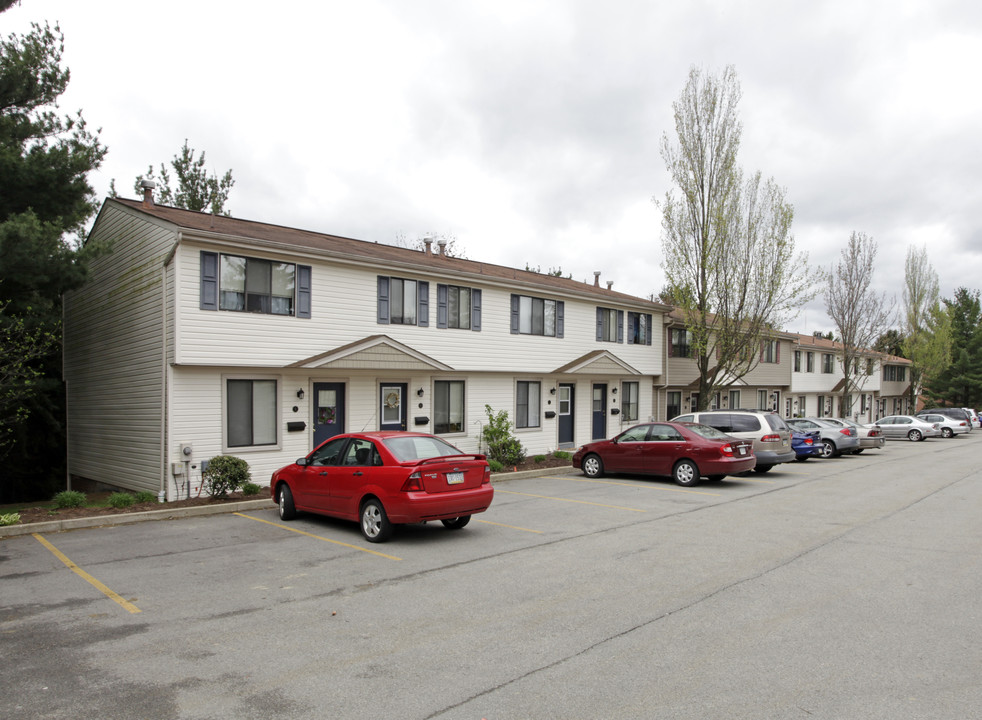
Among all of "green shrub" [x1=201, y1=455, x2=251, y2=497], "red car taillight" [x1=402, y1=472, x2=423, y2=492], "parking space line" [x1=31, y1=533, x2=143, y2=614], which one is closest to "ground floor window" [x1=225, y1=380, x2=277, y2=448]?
"green shrub" [x1=201, y1=455, x2=251, y2=497]

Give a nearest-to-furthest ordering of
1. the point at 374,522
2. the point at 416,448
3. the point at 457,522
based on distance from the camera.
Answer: the point at 374,522 → the point at 416,448 → the point at 457,522

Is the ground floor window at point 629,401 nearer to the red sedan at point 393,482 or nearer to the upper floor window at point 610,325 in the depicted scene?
the upper floor window at point 610,325

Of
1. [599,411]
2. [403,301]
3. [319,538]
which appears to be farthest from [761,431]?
[319,538]

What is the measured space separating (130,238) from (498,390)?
10.8 meters

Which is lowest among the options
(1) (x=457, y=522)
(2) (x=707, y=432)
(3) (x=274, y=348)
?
(1) (x=457, y=522)

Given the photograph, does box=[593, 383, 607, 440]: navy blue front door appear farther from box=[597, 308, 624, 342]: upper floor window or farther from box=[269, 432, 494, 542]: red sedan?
box=[269, 432, 494, 542]: red sedan

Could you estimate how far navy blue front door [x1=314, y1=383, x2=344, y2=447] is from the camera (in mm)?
16094

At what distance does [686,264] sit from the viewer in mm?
24859

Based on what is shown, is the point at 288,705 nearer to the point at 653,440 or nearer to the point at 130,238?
the point at 653,440

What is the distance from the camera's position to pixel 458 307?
1944cm

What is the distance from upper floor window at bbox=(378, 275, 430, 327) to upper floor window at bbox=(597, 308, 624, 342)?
8184 mm

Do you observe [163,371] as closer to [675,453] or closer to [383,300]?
[383,300]

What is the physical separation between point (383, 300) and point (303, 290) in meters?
2.38

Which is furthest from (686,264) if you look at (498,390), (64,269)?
(64,269)
